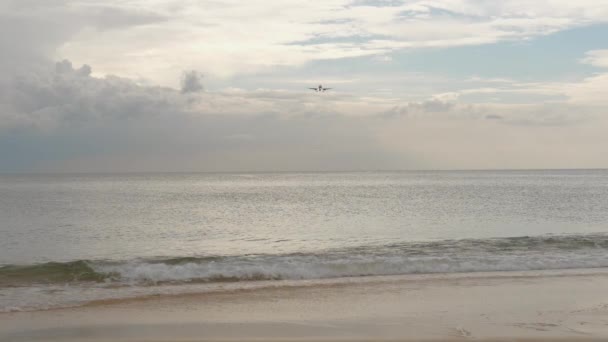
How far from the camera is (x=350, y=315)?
12414 millimetres

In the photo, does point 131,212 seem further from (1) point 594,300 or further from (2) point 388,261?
(1) point 594,300

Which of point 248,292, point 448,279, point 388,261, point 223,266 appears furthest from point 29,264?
point 448,279

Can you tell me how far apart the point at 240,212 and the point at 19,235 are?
20.4m

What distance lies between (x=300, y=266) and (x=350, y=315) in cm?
715

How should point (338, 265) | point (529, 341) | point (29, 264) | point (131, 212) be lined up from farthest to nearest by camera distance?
point (131, 212)
point (29, 264)
point (338, 265)
point (529, 341)

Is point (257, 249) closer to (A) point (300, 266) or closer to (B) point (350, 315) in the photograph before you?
(A) point (300, 266)

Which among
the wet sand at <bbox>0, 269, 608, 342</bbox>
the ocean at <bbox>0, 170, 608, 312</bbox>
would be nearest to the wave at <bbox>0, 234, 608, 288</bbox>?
the ocean at <bbox>0, 170, 608, 312</bbox>

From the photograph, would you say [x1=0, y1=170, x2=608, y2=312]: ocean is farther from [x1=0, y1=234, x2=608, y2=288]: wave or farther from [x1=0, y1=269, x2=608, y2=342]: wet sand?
[x1=0, y1=269, x2=608, y2=342]: wet sand

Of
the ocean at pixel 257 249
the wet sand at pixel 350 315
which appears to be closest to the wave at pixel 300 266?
the ocean at pixel 257 249

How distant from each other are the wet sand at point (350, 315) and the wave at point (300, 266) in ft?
9.19

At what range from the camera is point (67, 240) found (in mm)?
29734

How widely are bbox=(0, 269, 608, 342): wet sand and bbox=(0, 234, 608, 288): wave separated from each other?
280cm

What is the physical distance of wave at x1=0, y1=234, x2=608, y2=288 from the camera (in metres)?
18.3

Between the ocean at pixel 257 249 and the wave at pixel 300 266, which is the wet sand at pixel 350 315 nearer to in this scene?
the ocean at pixel 257 249
